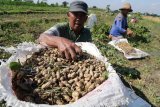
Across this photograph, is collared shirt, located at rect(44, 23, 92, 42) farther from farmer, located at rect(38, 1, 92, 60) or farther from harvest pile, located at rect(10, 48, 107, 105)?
harvest pile, located at rect(10, 48, 107, 105)

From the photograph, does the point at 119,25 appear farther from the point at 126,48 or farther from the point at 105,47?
the point at 126,48

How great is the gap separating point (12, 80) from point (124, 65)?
13.2 ft

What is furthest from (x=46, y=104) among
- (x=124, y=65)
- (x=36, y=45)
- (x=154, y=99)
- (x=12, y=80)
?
(x=124, y=65)

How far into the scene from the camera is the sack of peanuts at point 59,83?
9.41 ft

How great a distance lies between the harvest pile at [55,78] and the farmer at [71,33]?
0.40 feet

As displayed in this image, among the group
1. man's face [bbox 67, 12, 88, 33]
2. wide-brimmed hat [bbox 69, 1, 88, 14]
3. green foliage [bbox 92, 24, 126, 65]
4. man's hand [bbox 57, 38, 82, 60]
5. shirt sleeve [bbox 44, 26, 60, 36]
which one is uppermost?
wide-brimmed hat [bbox 69, 1, 88, 14]

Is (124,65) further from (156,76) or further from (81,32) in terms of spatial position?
(81,32)

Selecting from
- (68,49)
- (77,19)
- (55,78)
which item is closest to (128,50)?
(77,19)

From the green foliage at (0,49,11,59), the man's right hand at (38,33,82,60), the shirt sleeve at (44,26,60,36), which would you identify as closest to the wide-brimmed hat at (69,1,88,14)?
the shirt sleeve at (44,26,60,36)

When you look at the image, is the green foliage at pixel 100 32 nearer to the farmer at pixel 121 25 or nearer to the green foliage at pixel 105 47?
the green foliage at pixel 105 47

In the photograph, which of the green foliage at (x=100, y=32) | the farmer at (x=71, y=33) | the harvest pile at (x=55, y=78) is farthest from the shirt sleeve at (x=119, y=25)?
the harvest pile at (x=55, y=78)

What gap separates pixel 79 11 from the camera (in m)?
4.00

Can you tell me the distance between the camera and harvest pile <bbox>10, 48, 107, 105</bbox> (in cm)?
296

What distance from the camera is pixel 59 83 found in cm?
315
